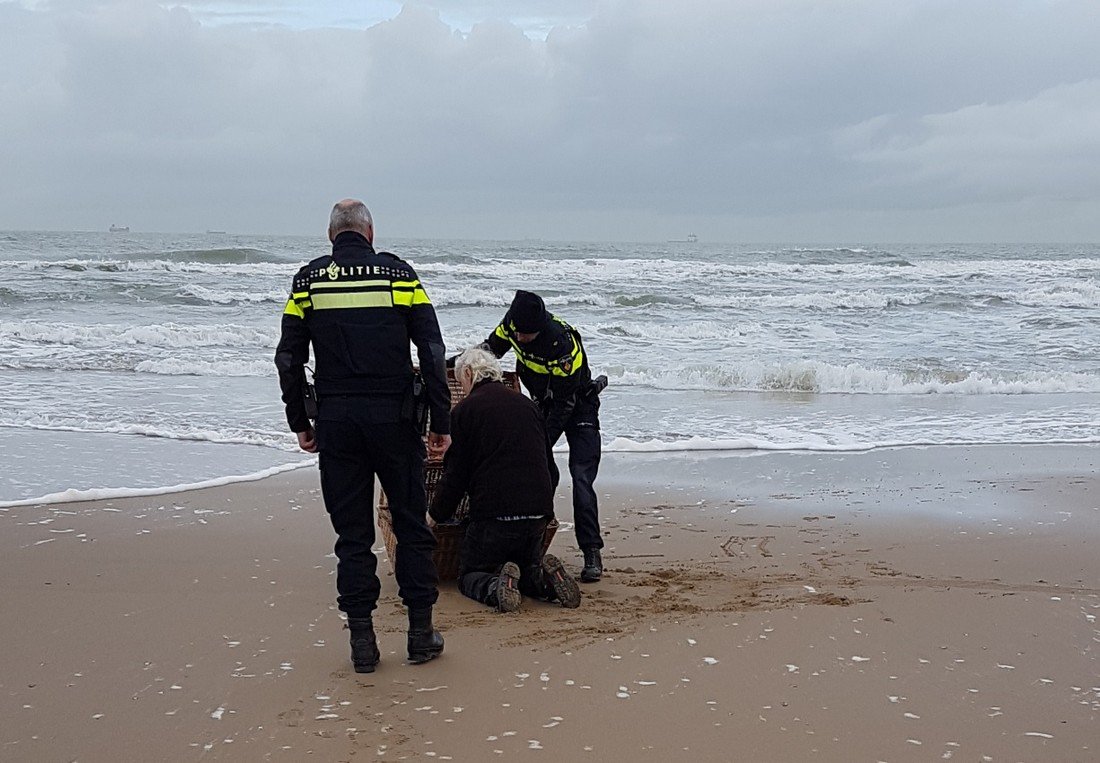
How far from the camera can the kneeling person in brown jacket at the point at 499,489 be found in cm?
512

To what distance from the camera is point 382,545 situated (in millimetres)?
6215

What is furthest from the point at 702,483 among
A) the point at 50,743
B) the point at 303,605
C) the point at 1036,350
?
the point at 1036,350

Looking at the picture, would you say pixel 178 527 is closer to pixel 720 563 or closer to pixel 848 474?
pixel 720 563

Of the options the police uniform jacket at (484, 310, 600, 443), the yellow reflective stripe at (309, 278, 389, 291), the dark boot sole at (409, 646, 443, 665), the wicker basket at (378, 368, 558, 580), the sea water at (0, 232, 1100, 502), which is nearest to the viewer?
the yellow reflective stripe at (309, 278, 389, 291)

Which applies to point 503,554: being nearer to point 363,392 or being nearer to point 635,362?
point 363,392

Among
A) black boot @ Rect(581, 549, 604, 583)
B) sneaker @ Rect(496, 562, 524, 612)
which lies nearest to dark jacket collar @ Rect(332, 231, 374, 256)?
sneaker @ Rect(496, 562, 524, 612)

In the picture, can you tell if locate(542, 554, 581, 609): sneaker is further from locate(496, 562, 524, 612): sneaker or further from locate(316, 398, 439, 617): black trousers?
locate(316, 398, 439, 617): black trousers

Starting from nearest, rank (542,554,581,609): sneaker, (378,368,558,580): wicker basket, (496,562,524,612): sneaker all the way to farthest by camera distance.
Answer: (496,562,524,612): sneaker, (542,554,581,609): sneaker, (378,368,558,580): wicker basket

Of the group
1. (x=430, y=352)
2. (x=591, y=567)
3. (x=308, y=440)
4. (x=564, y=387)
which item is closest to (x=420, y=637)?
(x=308, y=440)

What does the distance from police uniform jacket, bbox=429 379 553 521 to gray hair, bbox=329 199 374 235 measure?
1238 millimetres

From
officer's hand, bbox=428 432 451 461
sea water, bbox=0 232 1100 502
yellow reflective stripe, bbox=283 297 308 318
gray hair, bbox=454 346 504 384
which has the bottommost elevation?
sea water, bbox=0 232 1100 502

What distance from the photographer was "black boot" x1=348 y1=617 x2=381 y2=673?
411cm

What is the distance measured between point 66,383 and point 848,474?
930 centimetres

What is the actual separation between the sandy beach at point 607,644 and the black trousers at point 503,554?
0.13 metres
